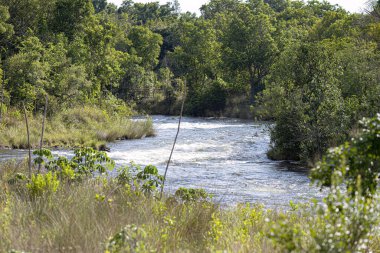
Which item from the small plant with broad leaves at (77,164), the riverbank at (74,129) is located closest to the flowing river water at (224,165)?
the riverbank at (74,129)

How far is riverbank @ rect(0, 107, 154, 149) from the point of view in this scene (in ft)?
76.9

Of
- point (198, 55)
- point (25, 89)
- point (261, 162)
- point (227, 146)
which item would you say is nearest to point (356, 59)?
point (227, 146)

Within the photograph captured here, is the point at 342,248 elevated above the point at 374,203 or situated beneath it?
situated beneath

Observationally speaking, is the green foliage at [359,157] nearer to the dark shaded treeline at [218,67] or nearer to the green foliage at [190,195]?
the green foliage at [190,195]

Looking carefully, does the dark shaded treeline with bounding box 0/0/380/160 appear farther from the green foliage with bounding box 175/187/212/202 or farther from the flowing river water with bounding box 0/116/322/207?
the green foliage with bounding box 175/187/212/202

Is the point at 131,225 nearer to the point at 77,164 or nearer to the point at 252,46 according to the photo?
the point at 77,164

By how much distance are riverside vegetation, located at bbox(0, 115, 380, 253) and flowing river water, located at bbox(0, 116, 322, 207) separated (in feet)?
8.50

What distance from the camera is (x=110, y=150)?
23422mm

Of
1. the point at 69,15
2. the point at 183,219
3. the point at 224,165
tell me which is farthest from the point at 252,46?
the point at 183,219

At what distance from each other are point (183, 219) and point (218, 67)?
57043 mm

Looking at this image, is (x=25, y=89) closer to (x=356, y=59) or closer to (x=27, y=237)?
(x=356, y=59)

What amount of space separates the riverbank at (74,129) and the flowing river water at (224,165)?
110 cm

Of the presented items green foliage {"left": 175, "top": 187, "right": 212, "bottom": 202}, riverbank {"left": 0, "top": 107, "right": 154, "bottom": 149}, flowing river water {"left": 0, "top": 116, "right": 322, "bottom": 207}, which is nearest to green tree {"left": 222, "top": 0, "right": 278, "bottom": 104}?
flowing river water {"left": 0, "top": 116, "right": 322, "bottom": 207}

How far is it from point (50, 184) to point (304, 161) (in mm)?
14391
